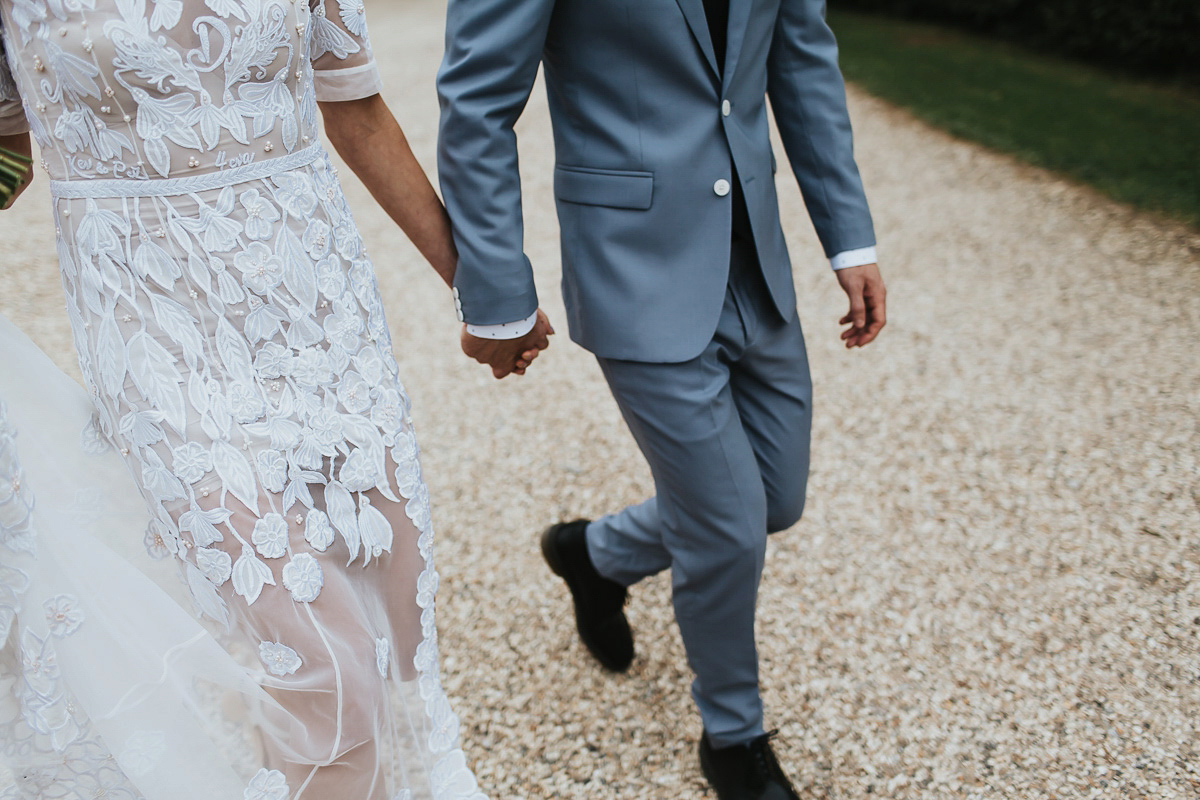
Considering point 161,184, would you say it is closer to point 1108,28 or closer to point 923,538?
point 923,538

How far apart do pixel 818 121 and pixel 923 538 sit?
67.6 inches

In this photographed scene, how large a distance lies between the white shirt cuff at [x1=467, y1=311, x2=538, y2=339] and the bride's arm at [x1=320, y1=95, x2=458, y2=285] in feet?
0.45

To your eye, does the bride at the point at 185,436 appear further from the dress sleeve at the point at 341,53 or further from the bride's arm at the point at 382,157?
the bride's arm at the point at 382,157

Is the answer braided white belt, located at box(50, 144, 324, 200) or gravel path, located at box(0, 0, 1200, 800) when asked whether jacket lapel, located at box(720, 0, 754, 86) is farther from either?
gravel path, located at box(0, 0, 1200, 800)

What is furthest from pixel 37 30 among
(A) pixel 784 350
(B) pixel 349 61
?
(A) pixel 784 350

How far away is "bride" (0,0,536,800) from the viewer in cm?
154

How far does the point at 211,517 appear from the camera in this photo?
5.15ft

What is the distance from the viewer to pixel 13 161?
1655 millimetres

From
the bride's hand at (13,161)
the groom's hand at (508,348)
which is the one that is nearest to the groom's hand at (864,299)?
the groom's hand at (508,348)

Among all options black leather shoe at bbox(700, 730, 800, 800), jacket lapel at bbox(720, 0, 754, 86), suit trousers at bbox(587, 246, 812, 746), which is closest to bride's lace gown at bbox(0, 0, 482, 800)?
suit trousers at bbox(587, 246, 812, 746)

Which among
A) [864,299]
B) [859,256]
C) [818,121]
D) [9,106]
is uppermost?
[9,106]

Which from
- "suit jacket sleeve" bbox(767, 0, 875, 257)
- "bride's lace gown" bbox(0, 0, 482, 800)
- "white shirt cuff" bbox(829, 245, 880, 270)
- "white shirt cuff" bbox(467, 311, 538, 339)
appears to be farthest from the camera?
"white shirt cuff" bbox(829, 245, 880, 270)

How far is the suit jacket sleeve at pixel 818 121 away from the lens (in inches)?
89.2

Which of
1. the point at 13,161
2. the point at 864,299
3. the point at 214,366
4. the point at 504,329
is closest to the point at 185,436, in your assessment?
the point at 214,366
